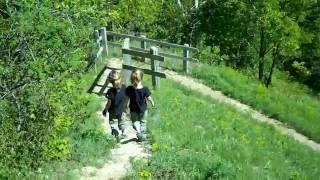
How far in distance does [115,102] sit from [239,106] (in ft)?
29.5

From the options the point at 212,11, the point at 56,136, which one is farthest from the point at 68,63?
the point at 212,11

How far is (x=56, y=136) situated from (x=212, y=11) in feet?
101

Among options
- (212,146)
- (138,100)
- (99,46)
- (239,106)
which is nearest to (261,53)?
(239,106)

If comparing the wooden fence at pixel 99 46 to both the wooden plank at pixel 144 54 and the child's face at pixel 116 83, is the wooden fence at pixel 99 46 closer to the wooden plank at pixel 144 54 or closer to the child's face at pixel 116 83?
the wooden plank at pixel 144 54

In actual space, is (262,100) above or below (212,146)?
below

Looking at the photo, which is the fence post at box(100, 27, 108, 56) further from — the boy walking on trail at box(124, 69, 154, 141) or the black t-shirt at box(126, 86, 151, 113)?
the black t-shirt at box(126, 86, 151, 113)

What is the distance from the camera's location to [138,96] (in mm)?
11070

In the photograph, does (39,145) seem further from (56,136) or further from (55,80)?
(55,80)

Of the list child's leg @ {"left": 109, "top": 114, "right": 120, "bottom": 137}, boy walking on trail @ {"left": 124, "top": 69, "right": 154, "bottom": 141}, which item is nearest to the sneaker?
boy walking on trail @ {"left": 124, "top": 69, "right": 154, "bottom": 141}

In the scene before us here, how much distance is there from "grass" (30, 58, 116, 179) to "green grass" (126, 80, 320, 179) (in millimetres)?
857

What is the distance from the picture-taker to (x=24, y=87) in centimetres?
903

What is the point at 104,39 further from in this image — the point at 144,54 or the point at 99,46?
the point at 144,54

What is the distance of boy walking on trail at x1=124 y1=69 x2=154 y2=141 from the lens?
1095 cm

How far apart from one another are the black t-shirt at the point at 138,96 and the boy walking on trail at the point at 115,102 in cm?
16
